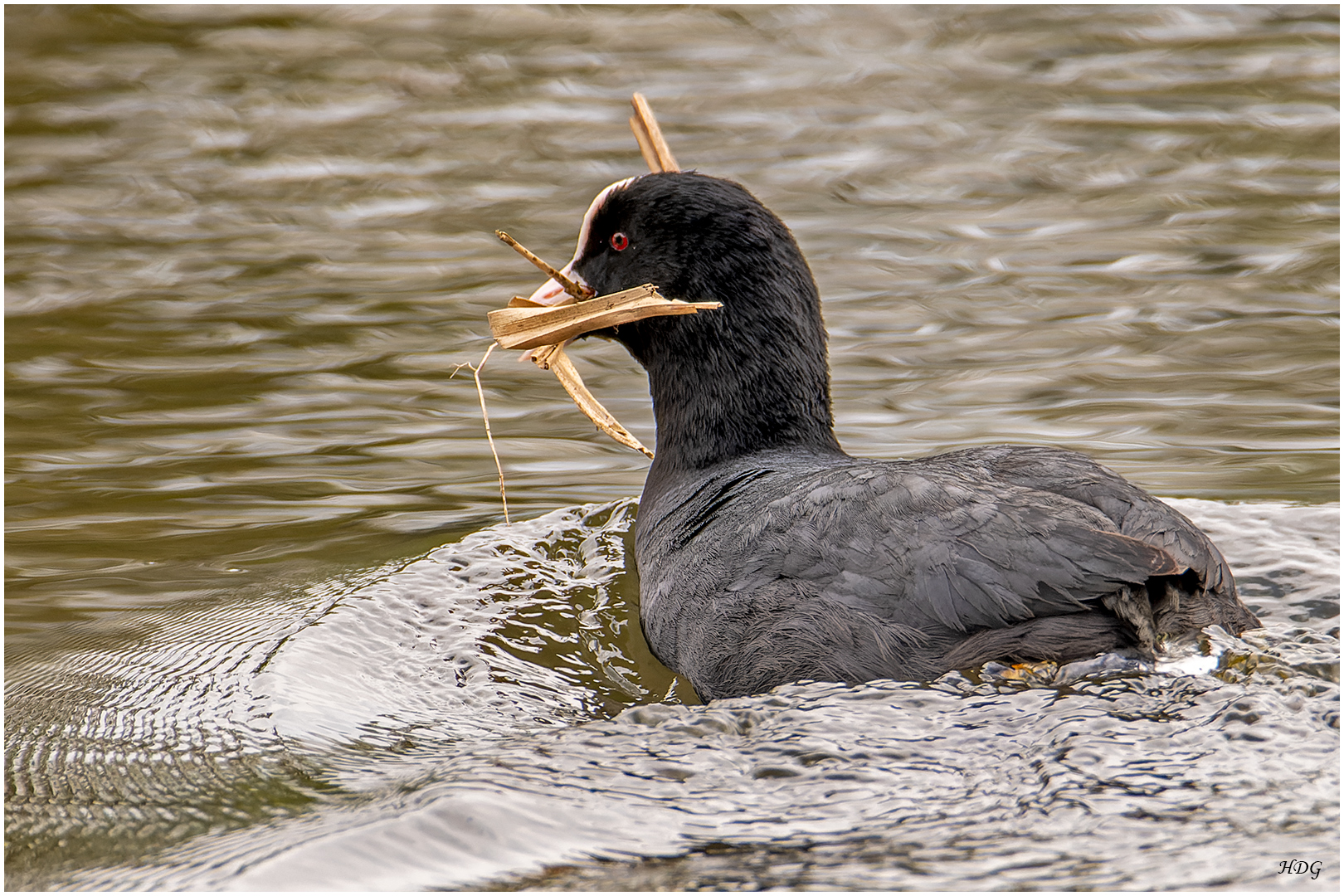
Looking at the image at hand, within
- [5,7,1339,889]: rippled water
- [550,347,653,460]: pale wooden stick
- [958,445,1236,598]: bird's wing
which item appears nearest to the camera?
[5,7,1339,889]: rippled water

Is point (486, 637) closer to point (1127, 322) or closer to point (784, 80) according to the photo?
point (1127, 322)

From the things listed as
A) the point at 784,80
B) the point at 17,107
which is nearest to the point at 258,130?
the point at 17,107

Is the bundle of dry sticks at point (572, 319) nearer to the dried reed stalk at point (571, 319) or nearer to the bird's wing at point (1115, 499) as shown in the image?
the dried reed stalk at point (571, 319)

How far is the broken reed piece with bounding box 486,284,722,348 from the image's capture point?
13.8ft

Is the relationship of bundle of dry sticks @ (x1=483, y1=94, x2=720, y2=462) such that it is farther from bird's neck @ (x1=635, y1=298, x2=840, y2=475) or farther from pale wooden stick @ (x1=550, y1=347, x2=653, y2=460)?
bird's neck @ (x1=635, y1=298, x2=840, y2=475)

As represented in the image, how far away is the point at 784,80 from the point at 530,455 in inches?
237

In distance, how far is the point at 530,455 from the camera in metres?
5.88

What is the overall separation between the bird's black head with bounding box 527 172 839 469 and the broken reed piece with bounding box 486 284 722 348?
86 mm

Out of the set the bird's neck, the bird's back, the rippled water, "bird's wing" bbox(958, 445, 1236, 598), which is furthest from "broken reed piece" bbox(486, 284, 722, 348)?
"bird's wing" bbox(958, 445, 1236, 598)

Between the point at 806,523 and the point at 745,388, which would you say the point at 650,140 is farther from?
the point at 806,523

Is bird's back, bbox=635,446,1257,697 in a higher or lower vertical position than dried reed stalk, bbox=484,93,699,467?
lower

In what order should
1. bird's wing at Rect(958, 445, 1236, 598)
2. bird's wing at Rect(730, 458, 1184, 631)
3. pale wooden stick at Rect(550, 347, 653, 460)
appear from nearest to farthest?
bird's wing at Rect(730, 458, 1184, 631) < bird's wing at Rect(958, 445, 1236, 598) < pale wooden stick at Rect(550, 347, 653, 460)

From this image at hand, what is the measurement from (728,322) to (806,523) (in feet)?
2.96

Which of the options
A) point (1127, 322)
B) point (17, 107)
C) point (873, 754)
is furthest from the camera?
point (17, 107)
